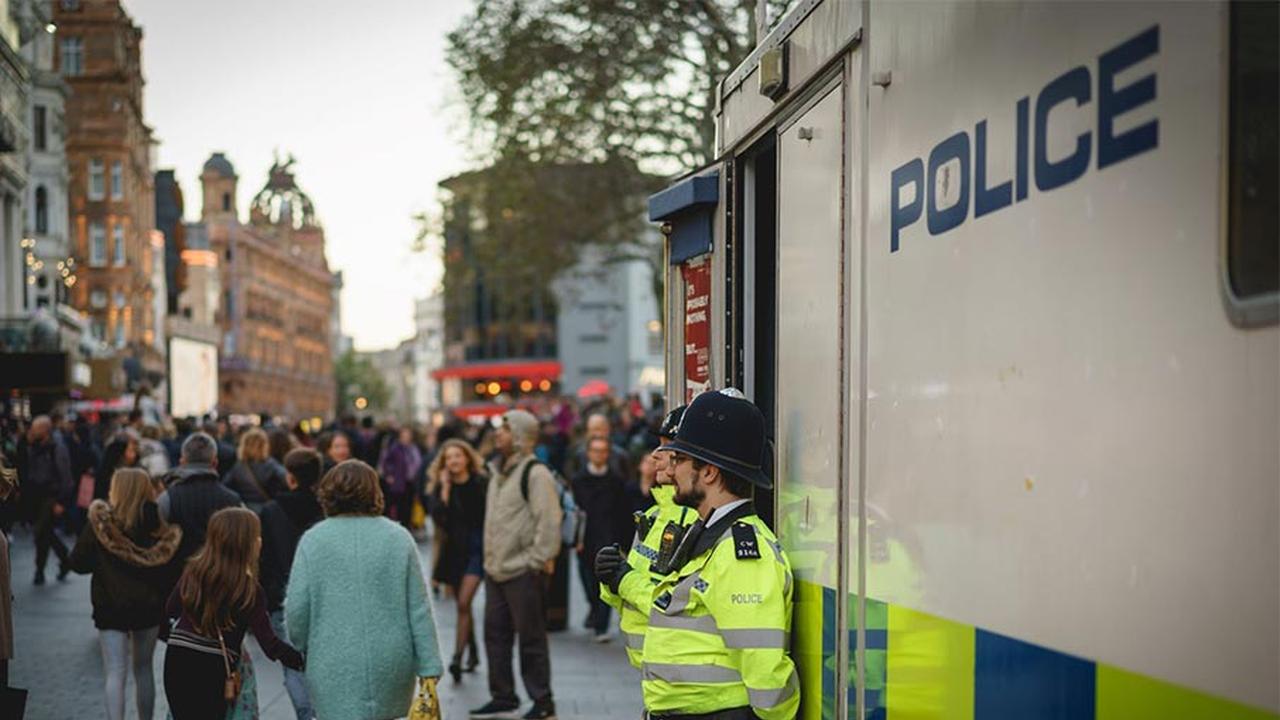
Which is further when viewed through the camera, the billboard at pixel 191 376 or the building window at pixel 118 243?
the building window at pixel 118 243

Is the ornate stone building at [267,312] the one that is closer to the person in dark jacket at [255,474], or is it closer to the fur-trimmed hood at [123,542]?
the person in dark jacket at [255,474]

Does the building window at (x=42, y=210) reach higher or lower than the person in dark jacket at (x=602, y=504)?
higher

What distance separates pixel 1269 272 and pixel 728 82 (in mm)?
4259

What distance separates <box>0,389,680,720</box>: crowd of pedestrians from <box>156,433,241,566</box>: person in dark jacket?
0.01m

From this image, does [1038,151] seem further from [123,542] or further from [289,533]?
[289,533]

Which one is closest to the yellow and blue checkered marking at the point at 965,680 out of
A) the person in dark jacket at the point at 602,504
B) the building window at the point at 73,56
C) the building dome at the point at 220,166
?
the person in dark jacket at the point at 602,504

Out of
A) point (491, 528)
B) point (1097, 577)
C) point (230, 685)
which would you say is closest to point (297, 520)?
point (491, 528)

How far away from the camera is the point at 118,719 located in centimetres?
966

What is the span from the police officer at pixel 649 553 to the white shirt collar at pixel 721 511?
18cm

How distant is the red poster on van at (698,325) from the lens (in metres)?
6.62

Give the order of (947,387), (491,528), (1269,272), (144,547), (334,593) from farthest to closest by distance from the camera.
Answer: (491,528)
(144,547)
(334,593)
(947,387)
(1269,272)

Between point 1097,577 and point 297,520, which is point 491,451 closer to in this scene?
point 297,520

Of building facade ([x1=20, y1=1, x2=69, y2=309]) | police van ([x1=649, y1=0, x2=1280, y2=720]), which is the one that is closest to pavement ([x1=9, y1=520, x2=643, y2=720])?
police van ([x1=649, y1=0, x2=1280, y2=720])

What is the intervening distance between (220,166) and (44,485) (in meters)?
165
